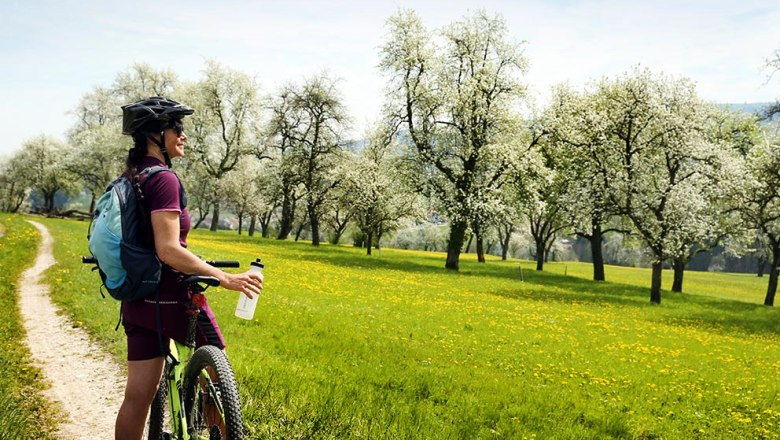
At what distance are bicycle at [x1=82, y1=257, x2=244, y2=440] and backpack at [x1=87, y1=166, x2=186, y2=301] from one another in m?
0.29

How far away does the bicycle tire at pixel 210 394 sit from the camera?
350 cm

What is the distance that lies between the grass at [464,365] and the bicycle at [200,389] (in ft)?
7.22

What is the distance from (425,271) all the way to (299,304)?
22864 millimetres

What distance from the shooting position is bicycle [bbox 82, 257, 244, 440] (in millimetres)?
3518

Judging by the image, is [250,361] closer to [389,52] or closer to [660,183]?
[660,183]

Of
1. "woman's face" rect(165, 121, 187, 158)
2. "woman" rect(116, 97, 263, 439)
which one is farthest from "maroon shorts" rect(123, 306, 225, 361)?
"woman's face" rect(165, 121, 187, 158)

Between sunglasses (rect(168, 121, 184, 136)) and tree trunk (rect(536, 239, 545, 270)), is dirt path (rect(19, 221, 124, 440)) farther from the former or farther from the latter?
tree trunk (rect(536, 239, 545, 270))

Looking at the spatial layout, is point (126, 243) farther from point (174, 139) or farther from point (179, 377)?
point (179, 377)

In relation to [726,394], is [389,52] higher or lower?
higher

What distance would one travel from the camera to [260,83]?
232ft

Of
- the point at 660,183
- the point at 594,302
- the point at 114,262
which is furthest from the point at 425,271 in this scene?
the point at 114,262

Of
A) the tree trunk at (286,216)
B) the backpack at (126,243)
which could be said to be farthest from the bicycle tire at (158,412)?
the tree trunk at (286,216)

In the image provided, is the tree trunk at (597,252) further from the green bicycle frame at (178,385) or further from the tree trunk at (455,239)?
the green bicycle frame at (178,385)

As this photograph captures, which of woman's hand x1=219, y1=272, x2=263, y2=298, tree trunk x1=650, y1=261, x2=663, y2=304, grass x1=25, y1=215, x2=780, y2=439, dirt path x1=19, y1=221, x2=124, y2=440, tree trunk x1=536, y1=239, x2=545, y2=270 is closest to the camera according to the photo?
woman's hand x1=219, y1=272, x2=263, y2=298
